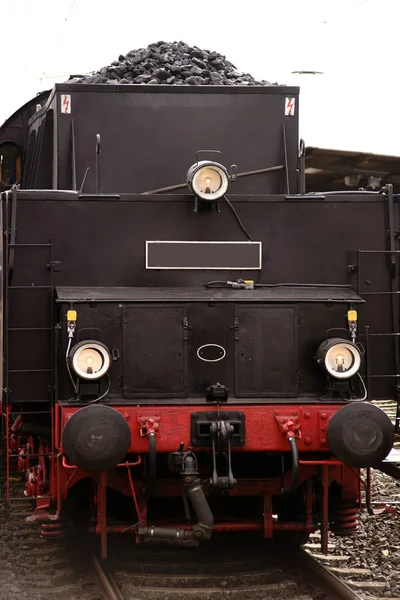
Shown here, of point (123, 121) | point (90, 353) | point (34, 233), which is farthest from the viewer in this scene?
point (123, 121)

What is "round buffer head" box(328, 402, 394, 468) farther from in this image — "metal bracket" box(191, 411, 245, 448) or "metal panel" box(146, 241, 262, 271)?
"metal panel" box(146, 241, 262, 271)

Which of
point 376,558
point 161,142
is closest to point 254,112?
point 161,142

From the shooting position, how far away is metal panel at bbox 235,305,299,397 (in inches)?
247

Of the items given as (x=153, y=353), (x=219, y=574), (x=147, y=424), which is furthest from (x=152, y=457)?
(x=219, y=574)

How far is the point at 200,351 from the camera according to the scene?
20.6 feet

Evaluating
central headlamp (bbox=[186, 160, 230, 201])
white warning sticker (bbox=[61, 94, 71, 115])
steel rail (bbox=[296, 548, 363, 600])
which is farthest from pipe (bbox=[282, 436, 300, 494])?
white warning sticker (bbox=[61, 94, 71, 115])

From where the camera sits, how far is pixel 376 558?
6875mm

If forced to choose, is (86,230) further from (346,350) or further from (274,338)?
(346,350)

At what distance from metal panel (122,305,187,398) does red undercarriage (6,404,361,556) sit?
0.23m

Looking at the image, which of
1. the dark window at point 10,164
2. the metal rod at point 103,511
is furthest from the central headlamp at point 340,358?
the dark window at point 10,164

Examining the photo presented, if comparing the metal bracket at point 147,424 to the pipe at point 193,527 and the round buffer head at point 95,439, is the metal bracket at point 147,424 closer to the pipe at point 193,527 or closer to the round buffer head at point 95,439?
the round buffer head at point 95,439

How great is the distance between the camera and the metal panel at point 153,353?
20.3 feet

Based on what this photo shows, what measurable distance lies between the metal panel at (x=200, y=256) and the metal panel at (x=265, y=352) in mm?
515

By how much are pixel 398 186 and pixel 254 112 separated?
10.9 m
